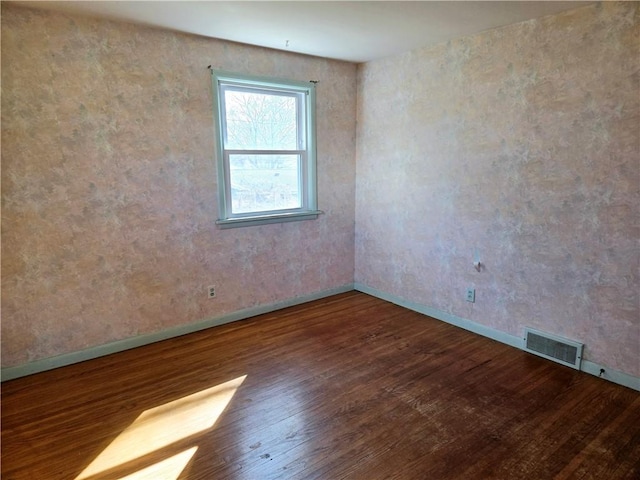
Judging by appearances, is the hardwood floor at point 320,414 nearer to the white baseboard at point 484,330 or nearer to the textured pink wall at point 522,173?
the white baseboard at point 484,330

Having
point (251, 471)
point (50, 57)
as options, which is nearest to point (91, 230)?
point (50, 57)

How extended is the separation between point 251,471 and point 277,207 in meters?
2.54

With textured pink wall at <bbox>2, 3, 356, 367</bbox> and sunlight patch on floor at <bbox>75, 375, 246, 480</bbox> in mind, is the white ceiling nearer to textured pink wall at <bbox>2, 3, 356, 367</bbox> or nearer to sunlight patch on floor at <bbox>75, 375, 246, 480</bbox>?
textured pink wall at <bbox>2, 3, 356, 367</bbox>

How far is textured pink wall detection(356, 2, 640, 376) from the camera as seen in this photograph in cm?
249

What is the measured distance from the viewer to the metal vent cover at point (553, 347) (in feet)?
9.16

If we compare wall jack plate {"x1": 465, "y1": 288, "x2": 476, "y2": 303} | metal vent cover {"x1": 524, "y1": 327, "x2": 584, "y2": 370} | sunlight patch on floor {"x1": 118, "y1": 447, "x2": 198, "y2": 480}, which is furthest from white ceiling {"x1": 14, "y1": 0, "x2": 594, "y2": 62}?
sunlight patch on floor {"x1": 118, "y1": 447, "x2": 198, "y2": 480}

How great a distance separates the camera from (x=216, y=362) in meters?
2.96

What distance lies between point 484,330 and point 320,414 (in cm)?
181

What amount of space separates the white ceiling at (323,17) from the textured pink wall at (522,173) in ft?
0.87

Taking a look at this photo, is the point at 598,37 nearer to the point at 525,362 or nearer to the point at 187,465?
the point at 525,362

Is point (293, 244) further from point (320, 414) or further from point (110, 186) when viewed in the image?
point (320, 414)

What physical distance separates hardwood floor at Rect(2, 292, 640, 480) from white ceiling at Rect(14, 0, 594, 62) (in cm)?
250

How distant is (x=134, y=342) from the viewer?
3201 mm

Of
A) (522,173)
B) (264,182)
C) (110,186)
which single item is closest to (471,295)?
(522,173)
